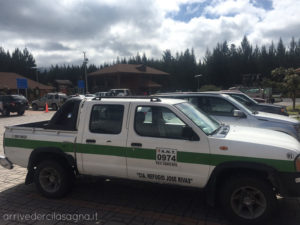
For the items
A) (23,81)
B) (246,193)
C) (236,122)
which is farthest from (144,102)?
(23,81)

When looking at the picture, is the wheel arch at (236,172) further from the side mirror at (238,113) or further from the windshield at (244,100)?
the windshield at (244,100)

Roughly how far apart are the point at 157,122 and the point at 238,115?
336cm

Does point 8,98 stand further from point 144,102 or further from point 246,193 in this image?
point 246,193

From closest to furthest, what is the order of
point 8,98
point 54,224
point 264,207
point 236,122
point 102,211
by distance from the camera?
point 264,207 → point 54,224 → point 102,211 → point 236,122 → point 8,98

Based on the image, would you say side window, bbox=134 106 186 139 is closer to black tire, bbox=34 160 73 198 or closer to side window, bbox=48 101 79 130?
side window, bbox=48 101 79 130

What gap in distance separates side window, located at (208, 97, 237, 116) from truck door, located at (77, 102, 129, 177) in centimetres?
378

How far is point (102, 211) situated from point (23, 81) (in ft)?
101

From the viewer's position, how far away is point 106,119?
13.7 feet

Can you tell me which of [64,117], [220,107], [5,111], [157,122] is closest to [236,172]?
[157,122]

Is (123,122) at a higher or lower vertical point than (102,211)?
higher

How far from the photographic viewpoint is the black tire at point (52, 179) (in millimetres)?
4379

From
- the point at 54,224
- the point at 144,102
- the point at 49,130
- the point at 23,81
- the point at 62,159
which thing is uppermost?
the point at 23,81

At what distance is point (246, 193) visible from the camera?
136 inches

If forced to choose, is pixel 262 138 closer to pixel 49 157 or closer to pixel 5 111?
pixel 49 157
